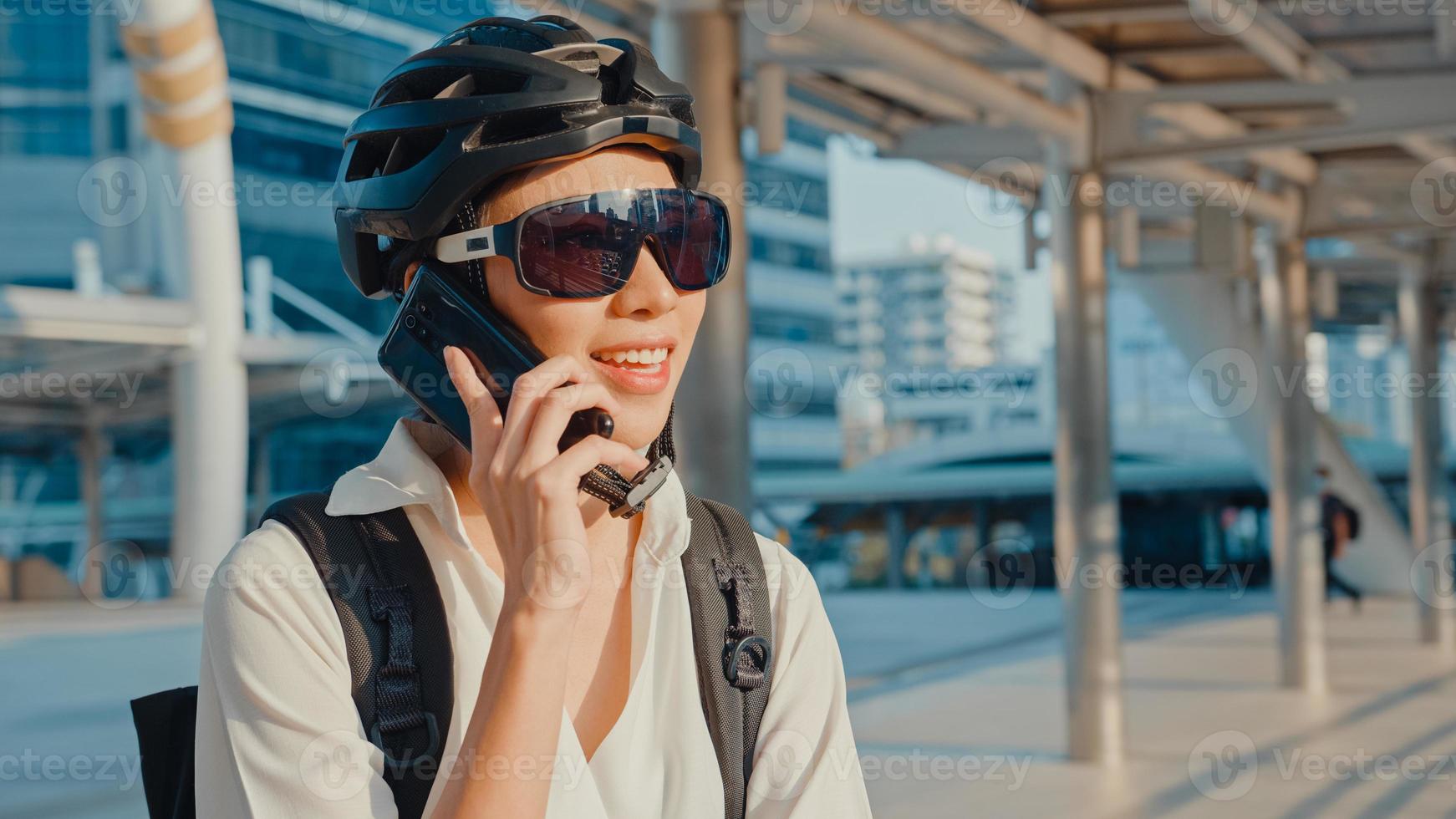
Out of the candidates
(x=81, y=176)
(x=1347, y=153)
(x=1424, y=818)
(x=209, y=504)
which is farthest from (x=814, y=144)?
(x=1424, y=818)

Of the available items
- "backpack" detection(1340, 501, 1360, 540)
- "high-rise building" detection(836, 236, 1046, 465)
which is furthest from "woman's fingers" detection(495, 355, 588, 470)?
"high-rise building" detection(836, 236, 1046, 465)

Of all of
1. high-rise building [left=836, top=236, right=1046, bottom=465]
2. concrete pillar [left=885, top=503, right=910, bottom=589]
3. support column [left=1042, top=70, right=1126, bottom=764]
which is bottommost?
concrete pillar [left=885, top=503, right=910, bottom=589]

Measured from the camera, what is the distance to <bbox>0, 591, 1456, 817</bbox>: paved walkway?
6875 mm

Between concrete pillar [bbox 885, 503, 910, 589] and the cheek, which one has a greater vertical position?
the cheek

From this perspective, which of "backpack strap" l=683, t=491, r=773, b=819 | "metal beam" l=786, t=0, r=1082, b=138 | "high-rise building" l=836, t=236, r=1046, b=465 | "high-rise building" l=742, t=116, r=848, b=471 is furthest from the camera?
"high-rise building" l=836, t=236, r=1046, b=465

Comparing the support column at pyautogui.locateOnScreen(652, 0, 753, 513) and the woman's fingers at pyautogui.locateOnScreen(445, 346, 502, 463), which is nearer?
the woman's fingers at pyautogui.locateOnScreen(445, 346, 502, 463)

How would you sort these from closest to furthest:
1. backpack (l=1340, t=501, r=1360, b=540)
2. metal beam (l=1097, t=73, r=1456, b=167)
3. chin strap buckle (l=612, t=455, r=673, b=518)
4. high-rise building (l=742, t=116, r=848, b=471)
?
chin strap buckle (l=612, t=455, r=673, b=518)
metal beam (l=1097, t=73, r=1456, b=167)
backpack (l=1340, t=501, r=1360, b=540)
high-rise building (l=742, t=116, r=848, b=471)

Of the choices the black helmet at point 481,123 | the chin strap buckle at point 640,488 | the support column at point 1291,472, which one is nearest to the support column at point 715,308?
the black helmet at point 481,123

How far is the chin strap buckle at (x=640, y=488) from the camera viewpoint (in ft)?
4.23

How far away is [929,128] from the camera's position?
934 cm

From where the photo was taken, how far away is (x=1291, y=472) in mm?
10430

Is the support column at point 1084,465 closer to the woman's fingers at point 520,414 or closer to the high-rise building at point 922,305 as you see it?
the woman's fingers at point 520,414

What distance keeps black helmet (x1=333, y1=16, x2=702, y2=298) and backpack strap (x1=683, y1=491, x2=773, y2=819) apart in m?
0.42

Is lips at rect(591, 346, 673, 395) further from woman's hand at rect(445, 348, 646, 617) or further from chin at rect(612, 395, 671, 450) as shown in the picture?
woman's hand at rect(445, 348, 646, 617)
